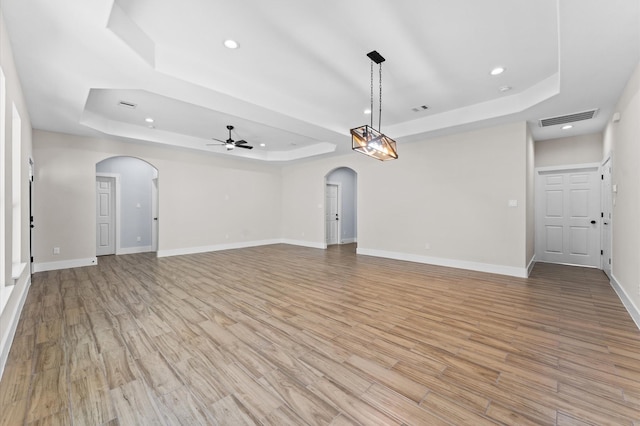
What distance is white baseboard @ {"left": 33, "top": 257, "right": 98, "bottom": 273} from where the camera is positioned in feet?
17.6

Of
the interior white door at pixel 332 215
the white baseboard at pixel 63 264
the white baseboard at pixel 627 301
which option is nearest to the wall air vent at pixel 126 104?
the white baseboard at pixel 63 264

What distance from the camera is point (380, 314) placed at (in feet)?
10.5

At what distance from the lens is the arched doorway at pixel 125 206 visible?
7.46 m

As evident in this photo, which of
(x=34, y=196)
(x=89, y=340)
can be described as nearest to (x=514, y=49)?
(x=89, y=340)

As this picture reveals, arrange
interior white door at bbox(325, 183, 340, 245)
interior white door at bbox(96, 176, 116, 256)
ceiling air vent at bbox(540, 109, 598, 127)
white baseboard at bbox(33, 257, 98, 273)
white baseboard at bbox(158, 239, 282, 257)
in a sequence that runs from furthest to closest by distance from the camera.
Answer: interior white door at bbox(325, 183, 340, 245) → interior white door at bbox(96, 176, 116, 256) → white baseboard at bbox(158, 239, 282, 257) → white baseboard at bbox(33, 257, 98, 273) → ceiling air vent at bbox(540, 109, 598, 127)

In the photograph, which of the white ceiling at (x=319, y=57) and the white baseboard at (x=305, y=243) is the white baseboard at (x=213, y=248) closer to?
the white baseboard at (x=305, y=243)

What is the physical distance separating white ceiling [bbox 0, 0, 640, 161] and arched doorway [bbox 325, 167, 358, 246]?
4.47m

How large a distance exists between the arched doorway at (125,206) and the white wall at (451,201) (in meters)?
6.04

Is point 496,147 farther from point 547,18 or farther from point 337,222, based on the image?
point 337,222

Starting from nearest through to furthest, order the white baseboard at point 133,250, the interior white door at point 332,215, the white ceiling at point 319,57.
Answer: the white ceiling at point 319,57 < the white baseboard at point 133,250 < the interior white door at point 332,215

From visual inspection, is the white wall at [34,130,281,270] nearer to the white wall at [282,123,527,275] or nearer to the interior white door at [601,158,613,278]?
the white wall at [282,123,527,275]

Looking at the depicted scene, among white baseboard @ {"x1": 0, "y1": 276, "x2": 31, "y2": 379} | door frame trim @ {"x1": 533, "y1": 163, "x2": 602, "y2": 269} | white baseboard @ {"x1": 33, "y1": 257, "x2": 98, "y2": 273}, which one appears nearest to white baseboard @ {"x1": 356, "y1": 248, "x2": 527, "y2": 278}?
door frame trim @ {"x1": 533, "y1": 163, "x2": 602, "y2": 269}

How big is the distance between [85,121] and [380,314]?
6.23 meters

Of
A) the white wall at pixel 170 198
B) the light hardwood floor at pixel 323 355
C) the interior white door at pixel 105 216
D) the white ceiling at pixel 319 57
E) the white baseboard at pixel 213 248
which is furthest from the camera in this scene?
the interior white door at pixel 105 216
